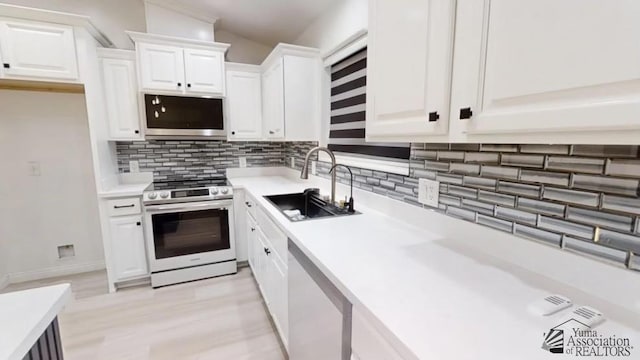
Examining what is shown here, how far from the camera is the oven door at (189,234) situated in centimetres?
246

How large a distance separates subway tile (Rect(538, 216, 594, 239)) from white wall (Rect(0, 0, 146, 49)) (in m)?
3.50

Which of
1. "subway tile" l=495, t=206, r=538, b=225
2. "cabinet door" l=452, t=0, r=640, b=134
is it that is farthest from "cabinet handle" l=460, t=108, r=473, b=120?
"subway tile" l=495, t=206, r=538, b=225

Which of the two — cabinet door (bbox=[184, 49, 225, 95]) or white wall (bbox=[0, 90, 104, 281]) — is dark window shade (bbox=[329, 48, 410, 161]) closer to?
cabinet door (bbox=[184, 49, 225, 95])

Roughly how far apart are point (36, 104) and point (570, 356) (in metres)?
3.76

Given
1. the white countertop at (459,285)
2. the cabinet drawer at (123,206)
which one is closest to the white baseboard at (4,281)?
the cabinet drawer at (123,206)

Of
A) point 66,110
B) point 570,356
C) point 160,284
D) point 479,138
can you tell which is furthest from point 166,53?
point 570,356

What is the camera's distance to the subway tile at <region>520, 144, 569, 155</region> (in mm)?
814

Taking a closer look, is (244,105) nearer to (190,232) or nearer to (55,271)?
(190,232)

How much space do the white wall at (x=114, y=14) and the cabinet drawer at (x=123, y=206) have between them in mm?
1526

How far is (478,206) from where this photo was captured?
1.07m

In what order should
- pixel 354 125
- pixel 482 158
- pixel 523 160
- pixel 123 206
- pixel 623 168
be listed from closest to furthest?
pixel 623 168 < pixel 523 160 < pixel 482 158 < pixel 354 125 < pixel 123 206

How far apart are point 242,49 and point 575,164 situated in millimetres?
3305

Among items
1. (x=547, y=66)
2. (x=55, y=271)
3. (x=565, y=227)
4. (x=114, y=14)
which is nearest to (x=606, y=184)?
(x=565, y=227)

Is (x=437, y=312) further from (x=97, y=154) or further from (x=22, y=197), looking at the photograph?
(x=22, y=197)
